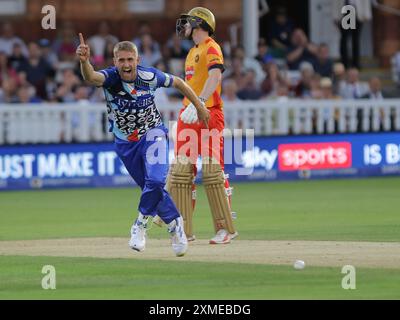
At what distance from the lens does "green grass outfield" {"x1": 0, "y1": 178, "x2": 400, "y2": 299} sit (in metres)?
11.2

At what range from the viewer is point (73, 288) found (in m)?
11.5

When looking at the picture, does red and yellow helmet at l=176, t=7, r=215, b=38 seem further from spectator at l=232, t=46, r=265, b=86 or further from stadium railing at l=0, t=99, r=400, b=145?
spectator at l=232, t=46, r=265, b=86

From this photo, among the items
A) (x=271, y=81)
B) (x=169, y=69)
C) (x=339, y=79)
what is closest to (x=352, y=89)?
(x=339, y=79)

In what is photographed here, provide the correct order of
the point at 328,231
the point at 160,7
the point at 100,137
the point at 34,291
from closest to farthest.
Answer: the point at 34,291
the point at 328,231
the point at 100,137
the point at 160,7

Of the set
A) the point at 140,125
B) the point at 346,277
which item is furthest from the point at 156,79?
the point at 346,277

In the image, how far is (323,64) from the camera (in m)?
28.1

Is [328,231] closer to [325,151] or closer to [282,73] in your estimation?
[325,151]

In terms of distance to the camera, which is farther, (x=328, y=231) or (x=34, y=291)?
(x=328, y=231)

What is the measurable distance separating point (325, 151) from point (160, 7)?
7531mm

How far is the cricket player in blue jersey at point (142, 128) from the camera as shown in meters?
13.2

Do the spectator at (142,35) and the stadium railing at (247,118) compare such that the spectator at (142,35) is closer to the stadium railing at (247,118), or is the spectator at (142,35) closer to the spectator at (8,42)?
the spectator at (8,42)

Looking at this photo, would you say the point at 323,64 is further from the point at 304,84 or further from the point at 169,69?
the point at 169,69

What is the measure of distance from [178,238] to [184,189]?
1451 mm
